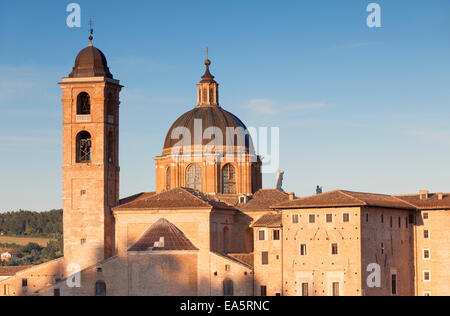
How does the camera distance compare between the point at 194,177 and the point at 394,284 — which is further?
the point at 194,177

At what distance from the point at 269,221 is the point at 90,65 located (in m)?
18.7

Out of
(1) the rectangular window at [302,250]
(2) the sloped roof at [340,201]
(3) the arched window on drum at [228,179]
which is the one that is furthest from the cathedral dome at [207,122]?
(1) the rectangular window at [302,250]

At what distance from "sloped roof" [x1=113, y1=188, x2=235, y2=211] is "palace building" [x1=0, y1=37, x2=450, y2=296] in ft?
0.32

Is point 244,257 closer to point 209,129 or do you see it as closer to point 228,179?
point 228,179

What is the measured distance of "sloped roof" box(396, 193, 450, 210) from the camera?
270ft

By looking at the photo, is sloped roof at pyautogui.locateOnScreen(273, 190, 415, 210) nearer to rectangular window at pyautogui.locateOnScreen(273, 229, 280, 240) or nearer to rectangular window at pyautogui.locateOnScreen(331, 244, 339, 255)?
rectangular window at pyautogui.locateOnScreen(273, 229, 280, 240)

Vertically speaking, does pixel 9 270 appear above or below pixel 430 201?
below

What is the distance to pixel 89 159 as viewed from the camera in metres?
89.9

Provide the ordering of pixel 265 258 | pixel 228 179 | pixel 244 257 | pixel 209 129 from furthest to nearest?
pixel 209 129 < pixel 228 179 < pixel 244 257 < pixel 265 258

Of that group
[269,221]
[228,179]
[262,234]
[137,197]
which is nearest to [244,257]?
[262,234]

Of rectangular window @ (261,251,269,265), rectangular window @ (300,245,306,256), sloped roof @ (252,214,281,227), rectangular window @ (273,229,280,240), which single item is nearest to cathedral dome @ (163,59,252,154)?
sloped roof @ (252,214,281,227)

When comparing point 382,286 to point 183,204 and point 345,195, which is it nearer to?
point 345,195
